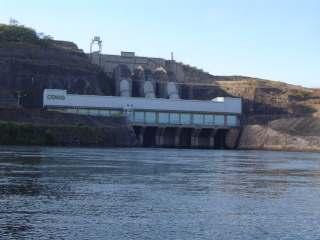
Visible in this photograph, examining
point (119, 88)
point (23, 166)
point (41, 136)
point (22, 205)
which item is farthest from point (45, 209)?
point (119, 88)

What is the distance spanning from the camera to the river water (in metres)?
22.8

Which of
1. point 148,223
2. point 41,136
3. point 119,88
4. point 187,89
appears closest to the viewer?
point 148,223

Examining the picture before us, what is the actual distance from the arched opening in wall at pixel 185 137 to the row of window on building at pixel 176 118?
261 centimetres

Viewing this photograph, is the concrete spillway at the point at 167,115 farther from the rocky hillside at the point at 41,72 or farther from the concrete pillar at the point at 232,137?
the rocky hillside at the point at 41,72

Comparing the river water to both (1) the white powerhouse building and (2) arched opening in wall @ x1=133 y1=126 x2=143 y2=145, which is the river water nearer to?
(1) the white powerhouse building

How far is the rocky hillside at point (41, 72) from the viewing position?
132 meters

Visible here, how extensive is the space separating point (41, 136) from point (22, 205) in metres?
77.7

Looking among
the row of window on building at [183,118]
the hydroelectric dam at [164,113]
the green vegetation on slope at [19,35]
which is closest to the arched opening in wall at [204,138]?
the hydroelectric dam at [164,113]

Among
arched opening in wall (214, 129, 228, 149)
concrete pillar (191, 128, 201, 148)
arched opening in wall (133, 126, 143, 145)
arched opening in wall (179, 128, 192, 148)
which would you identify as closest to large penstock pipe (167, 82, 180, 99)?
arched opening in wall (179, 128, 192, 148)

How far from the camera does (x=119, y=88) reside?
143m

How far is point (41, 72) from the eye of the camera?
133 metres

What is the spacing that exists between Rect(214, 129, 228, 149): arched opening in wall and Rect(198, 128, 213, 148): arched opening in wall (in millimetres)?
1936

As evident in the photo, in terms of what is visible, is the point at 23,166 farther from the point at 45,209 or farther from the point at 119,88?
the point at 119,88

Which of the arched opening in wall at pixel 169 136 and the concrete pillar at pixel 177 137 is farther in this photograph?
the arched opening in wall at pixel 169 136
